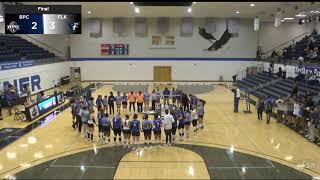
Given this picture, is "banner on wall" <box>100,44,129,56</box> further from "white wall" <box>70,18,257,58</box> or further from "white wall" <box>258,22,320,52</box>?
"white wall" <box>258,22,320,52</box>

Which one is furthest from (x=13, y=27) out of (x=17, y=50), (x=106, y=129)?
(x=17, y=50)

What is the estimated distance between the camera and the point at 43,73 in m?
30.7

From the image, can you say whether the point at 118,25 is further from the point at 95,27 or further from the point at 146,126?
the point at 146,126

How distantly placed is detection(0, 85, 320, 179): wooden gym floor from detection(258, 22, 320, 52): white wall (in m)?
24.6

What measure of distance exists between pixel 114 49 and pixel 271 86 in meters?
18.7

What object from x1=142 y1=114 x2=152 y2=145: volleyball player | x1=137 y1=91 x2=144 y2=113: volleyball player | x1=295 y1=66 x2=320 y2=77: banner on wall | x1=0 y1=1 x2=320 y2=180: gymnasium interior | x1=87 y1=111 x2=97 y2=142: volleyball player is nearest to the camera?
x1=0 y1=1 x2=320 y2=180: gymnasium interior

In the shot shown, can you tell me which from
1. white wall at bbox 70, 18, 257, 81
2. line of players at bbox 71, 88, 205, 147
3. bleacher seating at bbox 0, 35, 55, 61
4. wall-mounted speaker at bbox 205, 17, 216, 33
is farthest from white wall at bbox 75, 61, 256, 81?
line of players at bbox 71, 88, 205, 147

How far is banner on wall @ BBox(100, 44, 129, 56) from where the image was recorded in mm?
38250

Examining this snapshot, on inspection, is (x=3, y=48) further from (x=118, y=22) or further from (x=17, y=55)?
(x=118, y=22)

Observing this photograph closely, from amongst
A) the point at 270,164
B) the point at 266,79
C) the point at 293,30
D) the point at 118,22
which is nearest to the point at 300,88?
the point at 266,79

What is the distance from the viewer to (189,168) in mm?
11609

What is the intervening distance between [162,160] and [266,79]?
2134cm
